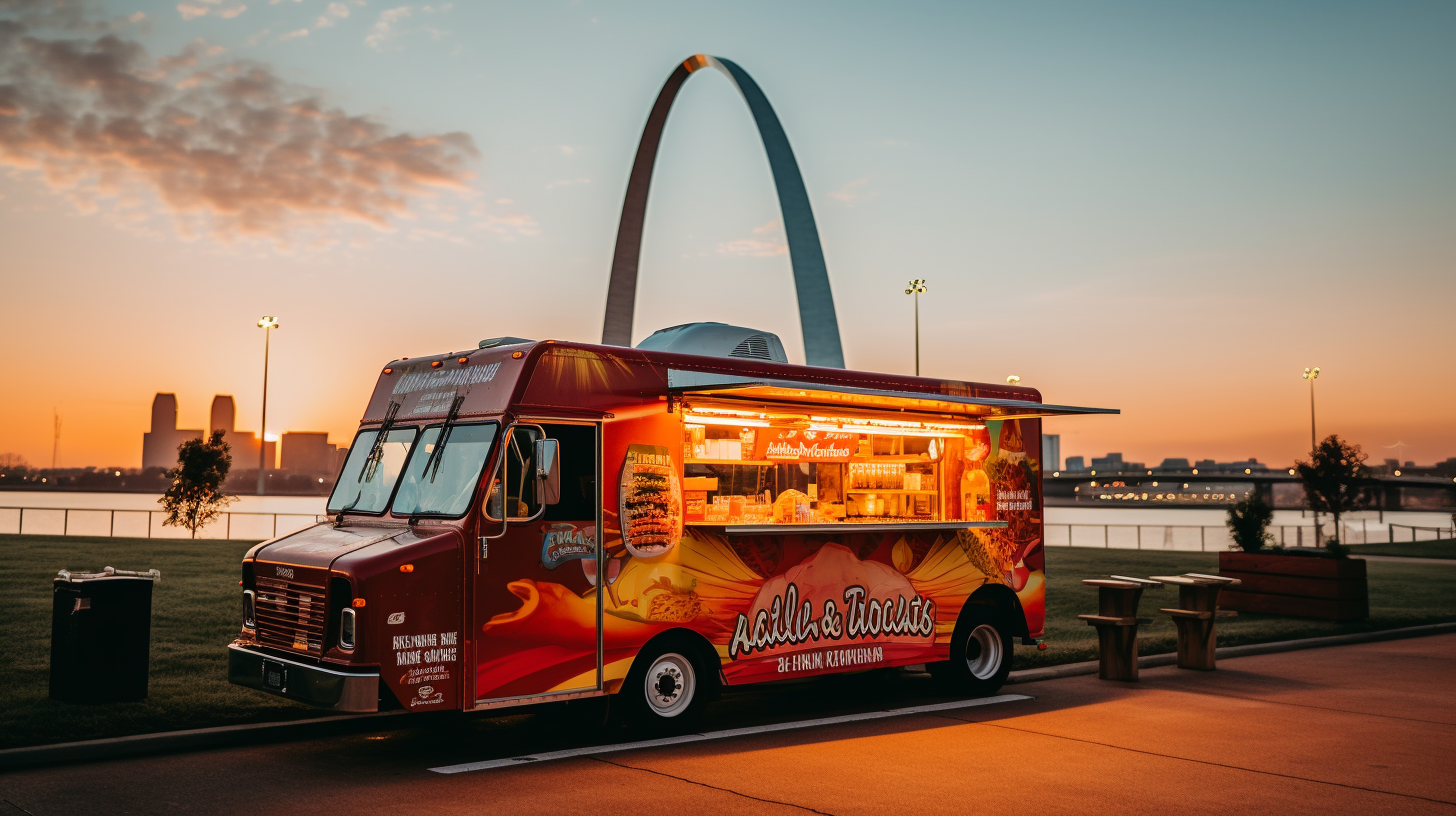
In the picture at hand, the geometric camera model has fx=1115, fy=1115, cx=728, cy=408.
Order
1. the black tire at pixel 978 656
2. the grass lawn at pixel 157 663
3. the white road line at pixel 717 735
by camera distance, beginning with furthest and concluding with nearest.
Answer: the black tire at pixel 978 656 → the grass lawn at pixel 157 663 → the white road line at pixel 717 735

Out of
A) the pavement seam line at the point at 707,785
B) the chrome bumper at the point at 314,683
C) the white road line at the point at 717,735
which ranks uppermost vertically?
the chrome bumper at the point at 314,683

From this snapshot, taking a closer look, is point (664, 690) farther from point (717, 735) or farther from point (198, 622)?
point (198, 622)

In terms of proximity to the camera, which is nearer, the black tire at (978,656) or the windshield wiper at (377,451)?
the windshield wiper at (377,451)

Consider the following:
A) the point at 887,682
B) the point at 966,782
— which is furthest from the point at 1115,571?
the point at 966,782

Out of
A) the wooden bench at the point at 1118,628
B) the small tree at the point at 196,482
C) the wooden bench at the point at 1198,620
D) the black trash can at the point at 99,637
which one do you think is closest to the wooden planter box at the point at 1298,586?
the wooden bench at the point at 1198,620

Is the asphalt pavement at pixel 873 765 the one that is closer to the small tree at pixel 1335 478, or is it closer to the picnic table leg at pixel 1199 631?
the picnic table leg at pixel 1199 631

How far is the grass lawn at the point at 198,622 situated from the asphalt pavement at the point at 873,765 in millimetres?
775

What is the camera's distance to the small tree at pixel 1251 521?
19547 millimetres

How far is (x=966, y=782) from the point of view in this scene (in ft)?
24.4

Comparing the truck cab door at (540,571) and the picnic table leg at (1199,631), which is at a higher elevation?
the truck cab door at (540,571)

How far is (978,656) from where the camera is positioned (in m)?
11.5

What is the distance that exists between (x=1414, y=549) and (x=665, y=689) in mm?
37109

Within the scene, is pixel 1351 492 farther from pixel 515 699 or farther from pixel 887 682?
pixel 515 699

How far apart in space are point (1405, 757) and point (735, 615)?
5159 mm
